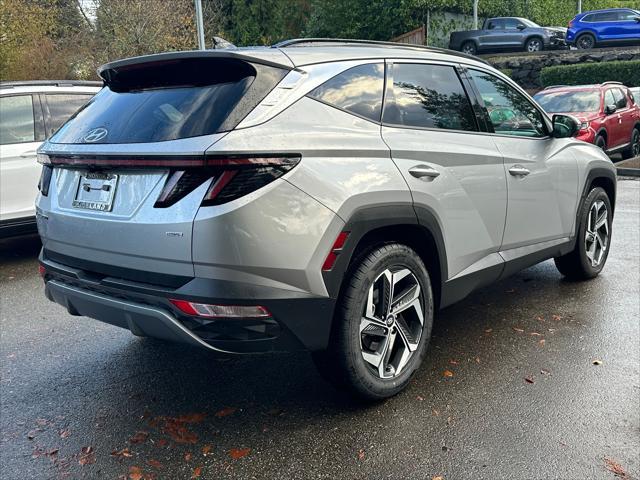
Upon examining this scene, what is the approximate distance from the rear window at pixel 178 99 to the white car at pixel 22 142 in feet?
12.5

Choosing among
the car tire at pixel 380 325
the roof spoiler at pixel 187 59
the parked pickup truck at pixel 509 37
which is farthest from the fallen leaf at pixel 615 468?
the parked pickup truck at pixel 509 37

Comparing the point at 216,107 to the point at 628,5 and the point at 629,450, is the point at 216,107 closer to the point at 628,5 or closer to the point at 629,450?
the point at 629,450

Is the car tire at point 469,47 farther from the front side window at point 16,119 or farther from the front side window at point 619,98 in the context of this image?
the front side window at point 16,119

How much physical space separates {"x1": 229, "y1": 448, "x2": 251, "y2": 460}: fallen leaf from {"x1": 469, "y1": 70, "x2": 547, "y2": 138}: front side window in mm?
2641

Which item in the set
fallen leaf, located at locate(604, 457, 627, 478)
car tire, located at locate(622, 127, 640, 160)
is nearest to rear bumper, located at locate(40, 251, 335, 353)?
fallen leaf, located at locate(604, 457, 627, 478)

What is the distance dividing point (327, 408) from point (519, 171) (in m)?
2.11

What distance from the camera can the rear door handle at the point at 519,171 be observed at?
4.18m

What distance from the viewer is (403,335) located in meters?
3.43

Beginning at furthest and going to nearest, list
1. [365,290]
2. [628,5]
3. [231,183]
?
[628,5]
[365,290]
[231,183]

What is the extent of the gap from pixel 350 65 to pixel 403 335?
149cm

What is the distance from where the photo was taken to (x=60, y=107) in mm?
7117

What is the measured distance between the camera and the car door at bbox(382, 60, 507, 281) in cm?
340

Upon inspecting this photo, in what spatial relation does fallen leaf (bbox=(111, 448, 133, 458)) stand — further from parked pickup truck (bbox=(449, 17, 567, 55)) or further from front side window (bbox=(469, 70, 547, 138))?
parked pickup truck (bbox=(449, 17, 567, 55))

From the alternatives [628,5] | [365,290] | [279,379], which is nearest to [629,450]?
[365,290]
